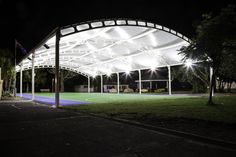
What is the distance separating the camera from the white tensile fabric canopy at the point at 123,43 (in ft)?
72.6

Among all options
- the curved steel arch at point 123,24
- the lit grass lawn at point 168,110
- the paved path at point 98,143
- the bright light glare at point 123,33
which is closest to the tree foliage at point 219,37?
the lit grass lawn at point 168,110

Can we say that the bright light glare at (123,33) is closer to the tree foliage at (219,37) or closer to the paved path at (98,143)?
the tree foliage at (219,37)

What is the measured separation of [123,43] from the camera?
3173 cm

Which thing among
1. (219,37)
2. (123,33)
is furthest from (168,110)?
(123,33)

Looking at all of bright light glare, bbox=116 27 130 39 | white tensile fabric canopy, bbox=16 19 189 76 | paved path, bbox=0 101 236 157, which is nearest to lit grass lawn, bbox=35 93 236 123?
paved path, bbox=0 101 236 157

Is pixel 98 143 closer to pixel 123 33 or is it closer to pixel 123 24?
pixel 123 24

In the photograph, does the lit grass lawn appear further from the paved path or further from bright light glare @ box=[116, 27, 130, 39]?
bright light glare @ box=[116, 27, 130, 39]

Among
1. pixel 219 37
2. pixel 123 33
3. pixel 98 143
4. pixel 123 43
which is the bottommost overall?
pixel 98 143

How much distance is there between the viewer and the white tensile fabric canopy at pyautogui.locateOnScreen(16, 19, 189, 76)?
72.6 ft

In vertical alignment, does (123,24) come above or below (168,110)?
above

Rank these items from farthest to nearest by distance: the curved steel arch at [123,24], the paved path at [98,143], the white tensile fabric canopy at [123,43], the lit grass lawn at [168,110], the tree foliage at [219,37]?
the white tensile fabric canopy at [123,43] < the curved steel arch at [123,24] < the tree foliage at [219,37] < the lit grass lawn at [168,110] < the paved path at [98,143]

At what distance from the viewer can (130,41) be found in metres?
30.3

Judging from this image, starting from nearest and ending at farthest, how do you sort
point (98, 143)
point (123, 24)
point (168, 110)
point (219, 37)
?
point (98, 143)
point (168, 110)
point (219, 37)
point (123, 24)

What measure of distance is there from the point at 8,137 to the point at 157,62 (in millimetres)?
32646
